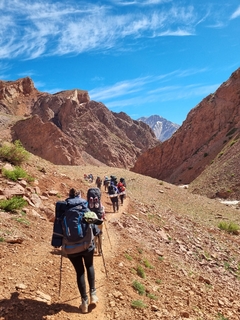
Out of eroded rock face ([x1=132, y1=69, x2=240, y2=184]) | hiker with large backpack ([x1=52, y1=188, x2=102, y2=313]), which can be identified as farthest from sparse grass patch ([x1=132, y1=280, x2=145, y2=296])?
eroded rock face ([x1=132, y1=69, x2=240, y2=184])

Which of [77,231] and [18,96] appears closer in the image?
[77,231]

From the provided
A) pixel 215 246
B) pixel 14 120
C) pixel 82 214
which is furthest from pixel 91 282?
pixel 14 120

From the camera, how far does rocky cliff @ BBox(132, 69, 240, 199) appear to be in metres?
55.1

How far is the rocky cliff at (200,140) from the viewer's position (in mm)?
55128

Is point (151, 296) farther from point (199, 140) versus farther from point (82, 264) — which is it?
point (199, 140)

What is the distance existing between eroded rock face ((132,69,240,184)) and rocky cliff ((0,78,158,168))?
2995cm

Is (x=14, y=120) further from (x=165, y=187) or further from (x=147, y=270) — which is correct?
(x=147, y=270)

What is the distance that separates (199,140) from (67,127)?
228 feet

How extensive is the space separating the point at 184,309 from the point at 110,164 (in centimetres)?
10879

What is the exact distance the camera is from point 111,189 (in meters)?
15.7

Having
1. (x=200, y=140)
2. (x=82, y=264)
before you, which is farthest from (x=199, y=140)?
(x=82, y=264)

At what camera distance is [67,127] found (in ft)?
398

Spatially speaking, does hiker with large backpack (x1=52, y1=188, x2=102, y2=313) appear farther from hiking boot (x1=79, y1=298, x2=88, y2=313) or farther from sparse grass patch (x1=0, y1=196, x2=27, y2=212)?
sparse grass patch (x1=0, y1=196, x2=27, y2=212)

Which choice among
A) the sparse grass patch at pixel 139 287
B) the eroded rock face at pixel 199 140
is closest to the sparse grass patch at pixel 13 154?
the sparse grass patch at pixel 139 287
